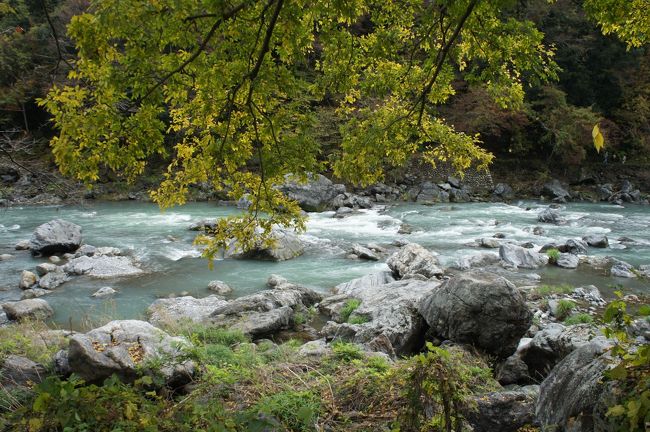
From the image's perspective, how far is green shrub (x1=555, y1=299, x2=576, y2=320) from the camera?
27.3 ft

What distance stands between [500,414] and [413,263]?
25.5 feet

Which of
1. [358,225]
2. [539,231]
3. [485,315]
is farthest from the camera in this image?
[358,225]

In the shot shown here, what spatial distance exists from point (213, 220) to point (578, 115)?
18.8 metres

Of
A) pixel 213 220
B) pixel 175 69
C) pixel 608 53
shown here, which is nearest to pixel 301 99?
pixel 175 69

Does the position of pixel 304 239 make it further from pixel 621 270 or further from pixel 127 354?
pixel 127 354

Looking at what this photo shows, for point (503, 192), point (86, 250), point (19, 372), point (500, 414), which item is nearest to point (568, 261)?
point (500, 414)

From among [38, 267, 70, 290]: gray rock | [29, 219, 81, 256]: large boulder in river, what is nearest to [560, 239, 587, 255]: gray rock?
[38, 267, 70, 290]: gray rock

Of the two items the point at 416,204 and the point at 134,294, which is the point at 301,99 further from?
the point at 416,204

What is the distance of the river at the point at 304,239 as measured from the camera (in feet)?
33.5

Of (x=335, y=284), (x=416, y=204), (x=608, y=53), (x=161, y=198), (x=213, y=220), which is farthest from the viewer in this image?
(x=608, y=53)

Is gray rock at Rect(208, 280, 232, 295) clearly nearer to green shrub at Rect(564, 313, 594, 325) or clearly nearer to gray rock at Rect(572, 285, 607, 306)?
green shrub at Rect(564, 313, 594, 325)

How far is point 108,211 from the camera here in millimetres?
20297

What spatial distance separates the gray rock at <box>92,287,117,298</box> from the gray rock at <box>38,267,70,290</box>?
1.19 m

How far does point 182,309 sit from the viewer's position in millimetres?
8688
